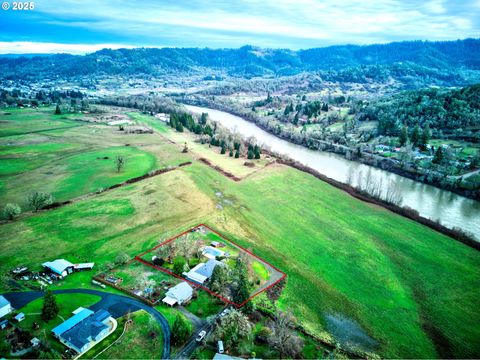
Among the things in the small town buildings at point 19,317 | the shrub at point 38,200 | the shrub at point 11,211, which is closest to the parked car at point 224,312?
the small town buildings at point 19,317

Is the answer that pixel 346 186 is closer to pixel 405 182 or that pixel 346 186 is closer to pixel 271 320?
pixel 405 182

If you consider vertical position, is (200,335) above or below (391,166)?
below

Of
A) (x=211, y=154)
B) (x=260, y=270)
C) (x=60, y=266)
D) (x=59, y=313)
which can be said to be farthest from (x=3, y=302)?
(x=211, y=154)

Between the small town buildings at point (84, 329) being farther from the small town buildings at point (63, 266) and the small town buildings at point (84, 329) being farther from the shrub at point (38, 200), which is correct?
the shrub at point (38, 200)

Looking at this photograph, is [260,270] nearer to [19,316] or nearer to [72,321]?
[72,321]

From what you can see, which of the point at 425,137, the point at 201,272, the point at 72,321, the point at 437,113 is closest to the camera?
the point at 72,321

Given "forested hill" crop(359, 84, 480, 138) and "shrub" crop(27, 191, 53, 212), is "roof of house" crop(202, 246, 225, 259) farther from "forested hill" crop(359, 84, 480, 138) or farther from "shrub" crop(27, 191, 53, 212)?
"forested hill" crop(359, 84, 480, 138)

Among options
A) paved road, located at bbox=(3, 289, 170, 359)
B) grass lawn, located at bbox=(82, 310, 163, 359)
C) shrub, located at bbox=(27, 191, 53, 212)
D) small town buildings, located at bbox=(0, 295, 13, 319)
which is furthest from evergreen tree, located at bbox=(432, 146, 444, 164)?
small town buildings, located at bbox=(0, 295, 13, 319)

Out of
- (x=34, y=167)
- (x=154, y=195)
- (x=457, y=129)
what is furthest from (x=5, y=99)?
(x=457, y=129)
